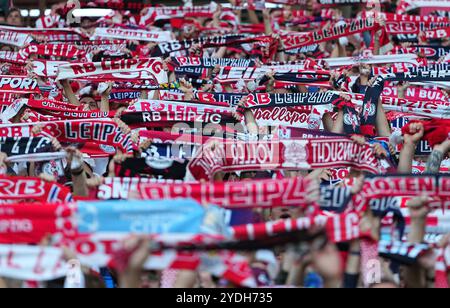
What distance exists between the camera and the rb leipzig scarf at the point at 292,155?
32.1 ft

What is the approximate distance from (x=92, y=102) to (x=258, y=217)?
6.88 m

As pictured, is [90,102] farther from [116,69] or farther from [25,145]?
[25,145]

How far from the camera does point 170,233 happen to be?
7.22m

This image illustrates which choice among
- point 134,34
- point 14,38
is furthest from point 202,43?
point 14,38

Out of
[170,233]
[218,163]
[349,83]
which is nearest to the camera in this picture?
[170,233]

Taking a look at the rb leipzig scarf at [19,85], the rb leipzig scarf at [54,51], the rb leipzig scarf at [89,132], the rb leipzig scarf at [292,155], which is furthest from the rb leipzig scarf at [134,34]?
the rb leipzig scarf at [292,155]

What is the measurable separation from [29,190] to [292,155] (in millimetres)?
2214

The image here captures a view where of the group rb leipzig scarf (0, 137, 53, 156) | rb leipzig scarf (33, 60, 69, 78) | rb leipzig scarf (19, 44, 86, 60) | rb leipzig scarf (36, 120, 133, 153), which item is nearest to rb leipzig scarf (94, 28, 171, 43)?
rb leipzig scarf (19, 44, 86, 60)

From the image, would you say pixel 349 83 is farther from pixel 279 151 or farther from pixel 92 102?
pixel 279 151

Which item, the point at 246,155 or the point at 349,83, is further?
the point at 349,83

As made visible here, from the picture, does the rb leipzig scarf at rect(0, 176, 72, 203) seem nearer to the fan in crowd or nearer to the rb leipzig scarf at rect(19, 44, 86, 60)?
the fan in crowd
